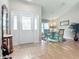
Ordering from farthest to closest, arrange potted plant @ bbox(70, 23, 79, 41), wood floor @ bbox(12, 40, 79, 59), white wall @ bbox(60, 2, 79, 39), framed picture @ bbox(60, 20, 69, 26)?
Answer: framed picture @ bbox(60, 20, 69, 26), white wall @ bbox(60, 2, 79, 39), potted plant @ bbox(70, 23, 79, 41), wood floor @ bbox(12, 40, 79, 59)

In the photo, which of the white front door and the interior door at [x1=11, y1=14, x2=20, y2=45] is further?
the white front door

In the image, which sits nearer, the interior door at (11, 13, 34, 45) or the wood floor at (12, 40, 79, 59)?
the wood floor at (12, 40, 79, 59)

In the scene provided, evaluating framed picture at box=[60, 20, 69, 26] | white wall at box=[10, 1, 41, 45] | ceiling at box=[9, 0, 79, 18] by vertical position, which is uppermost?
ceiling at box=[9, 0, 79, 18]

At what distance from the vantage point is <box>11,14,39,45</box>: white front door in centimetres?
701

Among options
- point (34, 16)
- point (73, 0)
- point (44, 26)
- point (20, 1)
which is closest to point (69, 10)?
point (73, 0)

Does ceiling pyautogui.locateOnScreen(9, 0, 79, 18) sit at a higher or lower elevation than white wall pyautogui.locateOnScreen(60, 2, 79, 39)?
higher

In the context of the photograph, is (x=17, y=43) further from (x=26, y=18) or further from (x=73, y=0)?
(x=73, y=0)

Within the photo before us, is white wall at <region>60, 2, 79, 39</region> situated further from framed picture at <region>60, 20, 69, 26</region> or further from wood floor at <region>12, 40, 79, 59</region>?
wood floor at <region>12, 40, 79, 59</region>

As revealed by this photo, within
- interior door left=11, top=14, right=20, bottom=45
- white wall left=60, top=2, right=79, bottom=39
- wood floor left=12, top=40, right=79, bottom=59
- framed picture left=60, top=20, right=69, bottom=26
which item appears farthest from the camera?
framed picture left=60, top=20, right=69, bottom=26

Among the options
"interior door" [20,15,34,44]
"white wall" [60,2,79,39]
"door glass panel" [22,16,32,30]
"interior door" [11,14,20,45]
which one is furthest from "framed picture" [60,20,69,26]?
"interior door" [11,14,20,45]

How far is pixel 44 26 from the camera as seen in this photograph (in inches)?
675

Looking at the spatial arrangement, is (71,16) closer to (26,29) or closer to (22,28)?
(26,29)

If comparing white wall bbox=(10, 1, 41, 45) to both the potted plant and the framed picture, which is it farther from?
the framed picture

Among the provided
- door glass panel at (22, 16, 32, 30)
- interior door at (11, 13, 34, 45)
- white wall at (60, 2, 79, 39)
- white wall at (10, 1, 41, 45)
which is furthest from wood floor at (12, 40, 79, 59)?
white wall at (60, 2, 79, 39)
